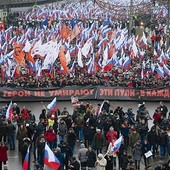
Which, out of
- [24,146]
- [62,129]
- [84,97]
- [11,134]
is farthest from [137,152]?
[84,97]

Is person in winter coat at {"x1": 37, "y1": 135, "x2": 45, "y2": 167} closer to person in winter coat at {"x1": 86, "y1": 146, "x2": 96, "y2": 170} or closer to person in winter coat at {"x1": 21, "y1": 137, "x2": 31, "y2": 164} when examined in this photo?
person in winter coat at {"x1": 21, "y1": 137, "x2": 31, "y2": 164}

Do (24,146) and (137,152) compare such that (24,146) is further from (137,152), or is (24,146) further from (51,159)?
(137,152)

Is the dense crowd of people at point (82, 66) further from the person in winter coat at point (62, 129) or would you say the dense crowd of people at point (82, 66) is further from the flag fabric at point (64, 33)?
the person in winter coat at point (62, 129)

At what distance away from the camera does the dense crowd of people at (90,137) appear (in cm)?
2012

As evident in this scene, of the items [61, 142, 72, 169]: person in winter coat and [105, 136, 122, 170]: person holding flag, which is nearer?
[105, 136, 122, 170]: person holding flag

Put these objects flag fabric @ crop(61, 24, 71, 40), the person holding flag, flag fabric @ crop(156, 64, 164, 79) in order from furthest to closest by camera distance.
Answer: flag fabric @ crop(61, 24, 71, 40), flag fabric @ crop(156, 64, 164, 79), the person holding flag

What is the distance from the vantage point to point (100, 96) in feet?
105

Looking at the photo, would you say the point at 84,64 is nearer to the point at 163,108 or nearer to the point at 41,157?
the point at 163,108

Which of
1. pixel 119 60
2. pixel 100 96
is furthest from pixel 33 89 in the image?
pixel 119 60

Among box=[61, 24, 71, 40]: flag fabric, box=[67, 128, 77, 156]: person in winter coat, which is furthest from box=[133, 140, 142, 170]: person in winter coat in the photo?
box=[61, 24, 71, 40]: flag fabric

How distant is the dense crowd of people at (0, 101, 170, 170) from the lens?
20.1 metres

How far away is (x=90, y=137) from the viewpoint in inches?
910

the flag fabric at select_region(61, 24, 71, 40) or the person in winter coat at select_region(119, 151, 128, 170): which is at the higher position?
the flag fabric at select_region(61, 24, 71, 40)

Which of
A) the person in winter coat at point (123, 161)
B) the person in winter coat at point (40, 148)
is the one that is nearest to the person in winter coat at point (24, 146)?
the person in winter coat at point (40, 148)
